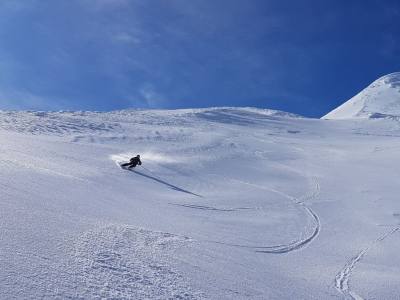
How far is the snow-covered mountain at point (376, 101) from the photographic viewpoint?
105438 millimetres

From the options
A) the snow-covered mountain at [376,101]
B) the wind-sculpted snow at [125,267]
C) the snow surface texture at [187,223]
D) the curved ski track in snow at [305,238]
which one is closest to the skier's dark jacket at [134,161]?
the snow surface texture at [187,223]

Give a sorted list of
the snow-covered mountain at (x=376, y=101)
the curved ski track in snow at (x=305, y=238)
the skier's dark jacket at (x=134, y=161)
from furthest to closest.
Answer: the snow-covered mountain at (x=376, y=101) < the skier's dark jacket at (x=134, y=161) < the curved ski track in snow at (x=305, y=238)

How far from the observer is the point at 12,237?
8.09m

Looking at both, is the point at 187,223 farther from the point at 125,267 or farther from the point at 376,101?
the point at 376,101

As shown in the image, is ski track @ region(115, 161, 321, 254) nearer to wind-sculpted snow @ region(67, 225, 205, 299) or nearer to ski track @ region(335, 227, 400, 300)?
ski track @ region(335, 227, 400, 300)

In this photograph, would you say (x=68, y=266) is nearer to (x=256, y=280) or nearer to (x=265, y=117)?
(x=256, y=280)

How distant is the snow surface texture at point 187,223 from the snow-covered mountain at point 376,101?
72252 millimetres

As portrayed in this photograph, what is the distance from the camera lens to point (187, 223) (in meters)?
14.2

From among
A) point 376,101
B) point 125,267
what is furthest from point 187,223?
point 376,101

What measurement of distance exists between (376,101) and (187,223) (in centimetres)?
11116

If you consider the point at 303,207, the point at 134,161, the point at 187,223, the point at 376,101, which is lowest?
the point at 187,223

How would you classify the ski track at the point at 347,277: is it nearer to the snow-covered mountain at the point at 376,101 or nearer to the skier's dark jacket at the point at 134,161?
the skier's dark jacket at the point at 134,161

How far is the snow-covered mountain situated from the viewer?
105438 mm

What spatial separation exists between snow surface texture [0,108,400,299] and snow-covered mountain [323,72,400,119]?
237ft
